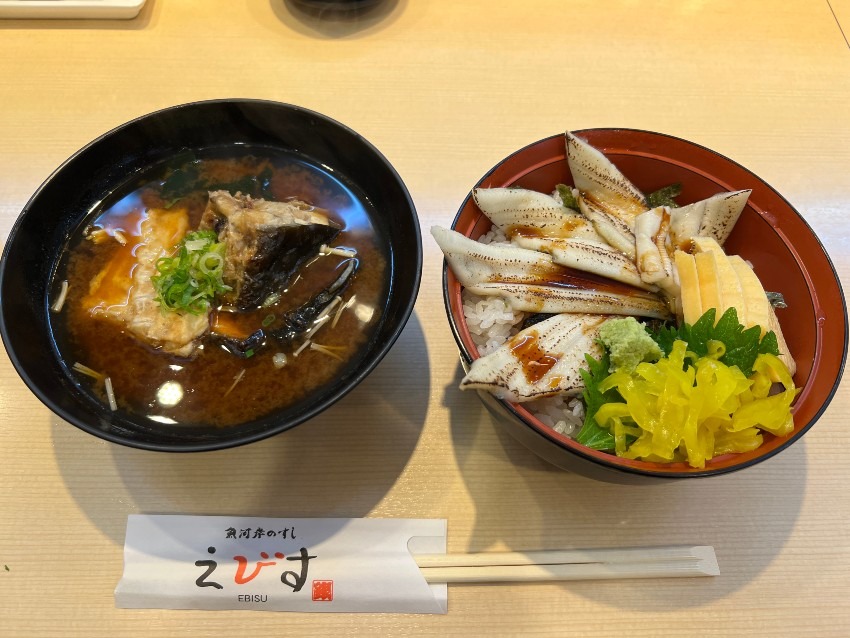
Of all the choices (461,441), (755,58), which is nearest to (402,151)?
(461,441)

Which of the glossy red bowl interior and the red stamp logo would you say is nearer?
the glossy red bowl interior

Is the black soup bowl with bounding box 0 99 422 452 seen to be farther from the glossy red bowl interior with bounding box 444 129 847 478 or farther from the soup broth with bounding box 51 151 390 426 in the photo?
the glossy red bowl interior with bounding box 444 129 847 478

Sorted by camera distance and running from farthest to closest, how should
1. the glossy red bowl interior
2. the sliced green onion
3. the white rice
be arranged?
the sliced green onion, the white rice, the glossy red bowl interior

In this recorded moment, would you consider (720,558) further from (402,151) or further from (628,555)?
(402,151)

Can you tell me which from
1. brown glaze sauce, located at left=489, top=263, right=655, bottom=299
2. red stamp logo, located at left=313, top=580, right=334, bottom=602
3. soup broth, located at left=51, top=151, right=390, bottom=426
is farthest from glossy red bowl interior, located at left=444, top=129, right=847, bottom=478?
red stamp logo, located at left=313, top=580, right=334, bottom=602

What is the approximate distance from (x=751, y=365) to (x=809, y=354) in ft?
0.73

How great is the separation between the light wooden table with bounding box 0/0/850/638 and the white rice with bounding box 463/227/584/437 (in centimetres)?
28

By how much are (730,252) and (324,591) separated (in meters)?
1.43

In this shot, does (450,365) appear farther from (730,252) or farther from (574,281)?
(730,252)

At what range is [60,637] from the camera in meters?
1.31

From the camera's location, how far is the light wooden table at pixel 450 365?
1373 millimetres

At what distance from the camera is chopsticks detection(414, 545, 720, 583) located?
1.36 m

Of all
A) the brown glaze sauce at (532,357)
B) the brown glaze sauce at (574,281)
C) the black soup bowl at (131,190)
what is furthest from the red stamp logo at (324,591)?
the brown glaze sauce at (574,281)

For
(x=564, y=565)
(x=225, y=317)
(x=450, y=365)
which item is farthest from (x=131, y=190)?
(x=564, y=565)
